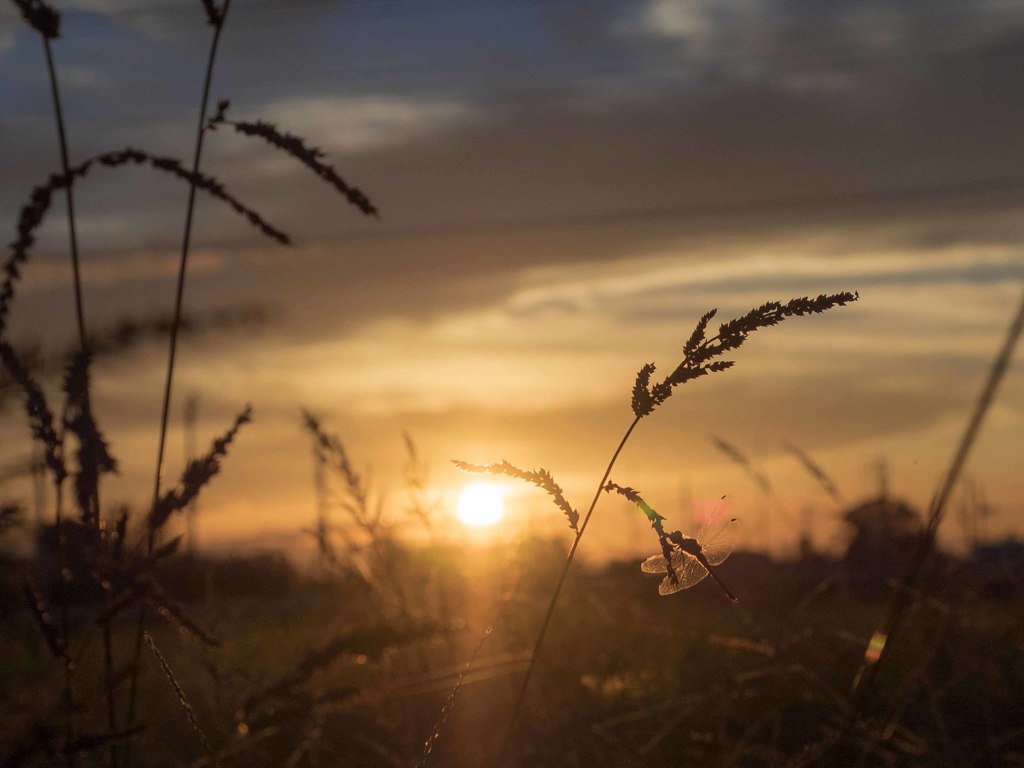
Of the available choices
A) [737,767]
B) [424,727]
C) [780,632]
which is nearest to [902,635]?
[780,632]

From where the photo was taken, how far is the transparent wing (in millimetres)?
1703

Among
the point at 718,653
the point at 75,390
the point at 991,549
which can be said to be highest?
the point at 75,390

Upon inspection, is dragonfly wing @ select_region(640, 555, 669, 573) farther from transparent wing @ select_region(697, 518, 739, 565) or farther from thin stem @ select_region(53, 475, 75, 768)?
thin stem @ select_region(53, 475, 75, 768)

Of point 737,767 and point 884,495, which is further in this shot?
point 884,495

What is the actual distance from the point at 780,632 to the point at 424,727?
131 centimetres

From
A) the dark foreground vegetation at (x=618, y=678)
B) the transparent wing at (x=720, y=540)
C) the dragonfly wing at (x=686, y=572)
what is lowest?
the dark foreground vegetation at (x=618, y=678)

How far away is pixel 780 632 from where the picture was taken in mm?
3816

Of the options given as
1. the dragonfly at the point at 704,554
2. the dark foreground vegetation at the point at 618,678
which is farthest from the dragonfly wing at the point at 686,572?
the dark foreground vegetation at the point at 618,678

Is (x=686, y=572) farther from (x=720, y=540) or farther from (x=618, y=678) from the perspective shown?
(x=618, y=678)

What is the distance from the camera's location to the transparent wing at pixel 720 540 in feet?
5.59

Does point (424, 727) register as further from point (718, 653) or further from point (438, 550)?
point (718, 653)

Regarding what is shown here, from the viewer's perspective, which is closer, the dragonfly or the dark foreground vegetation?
the dragonfly

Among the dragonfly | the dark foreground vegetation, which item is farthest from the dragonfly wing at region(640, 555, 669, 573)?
the dark foreground vegetation

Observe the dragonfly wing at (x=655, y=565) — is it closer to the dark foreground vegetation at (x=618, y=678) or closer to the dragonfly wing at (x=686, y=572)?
the dragonfly wing at (x=686, y=572)
